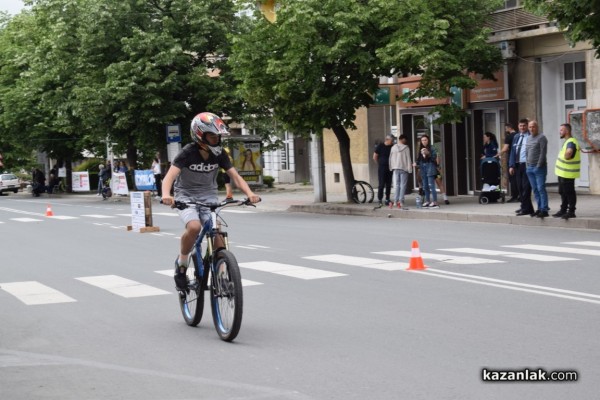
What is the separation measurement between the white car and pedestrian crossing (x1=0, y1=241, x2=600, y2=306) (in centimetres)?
5720

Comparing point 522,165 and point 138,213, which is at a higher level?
point 522,165

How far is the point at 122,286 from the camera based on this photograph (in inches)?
515

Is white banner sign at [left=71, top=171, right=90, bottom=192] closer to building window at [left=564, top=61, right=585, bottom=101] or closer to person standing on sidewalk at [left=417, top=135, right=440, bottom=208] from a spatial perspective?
person standing on sidewalk at [left=417, top=135, right=440, bottom=208]

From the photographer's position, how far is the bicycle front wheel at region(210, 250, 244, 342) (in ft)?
28.0

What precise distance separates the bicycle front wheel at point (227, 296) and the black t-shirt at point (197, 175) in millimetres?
809

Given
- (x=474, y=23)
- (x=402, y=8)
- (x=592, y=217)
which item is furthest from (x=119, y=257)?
(x=474, y=23)

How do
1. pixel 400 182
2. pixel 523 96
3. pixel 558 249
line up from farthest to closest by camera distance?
pixel 523 96
pixel 400 182
pixel 558 249

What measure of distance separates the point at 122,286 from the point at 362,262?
3.40 meters

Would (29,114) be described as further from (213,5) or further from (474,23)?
(474,23)

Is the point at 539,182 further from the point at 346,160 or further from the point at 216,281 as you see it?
the point at 216,281

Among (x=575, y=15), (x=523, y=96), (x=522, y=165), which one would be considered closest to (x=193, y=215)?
(x=575, y=15)

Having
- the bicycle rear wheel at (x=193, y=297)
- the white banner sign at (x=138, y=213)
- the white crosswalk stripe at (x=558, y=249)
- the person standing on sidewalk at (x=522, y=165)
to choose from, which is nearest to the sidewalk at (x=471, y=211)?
the person standing on sidewalk at (x=522, y=165)

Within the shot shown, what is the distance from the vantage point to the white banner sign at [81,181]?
58713 mm

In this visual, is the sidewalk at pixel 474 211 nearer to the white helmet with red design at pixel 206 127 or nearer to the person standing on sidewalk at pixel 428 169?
the person standing on sidewalk at pixel 428 169
